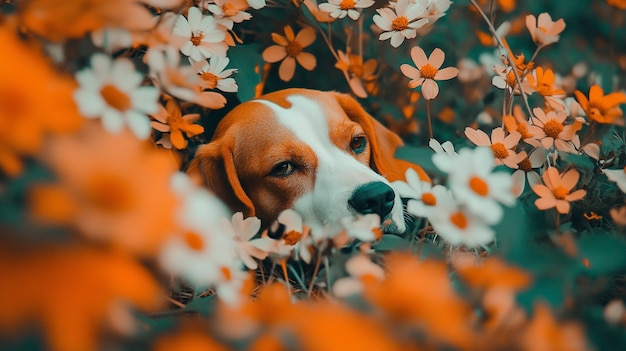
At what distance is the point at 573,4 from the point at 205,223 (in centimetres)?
148

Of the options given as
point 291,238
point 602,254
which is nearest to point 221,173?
point 291,238

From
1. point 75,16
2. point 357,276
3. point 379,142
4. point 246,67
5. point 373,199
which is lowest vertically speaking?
point 379,142

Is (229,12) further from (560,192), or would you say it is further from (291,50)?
(560,192)

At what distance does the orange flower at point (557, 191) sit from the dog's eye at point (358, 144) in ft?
1.82

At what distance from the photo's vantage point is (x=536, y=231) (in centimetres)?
84

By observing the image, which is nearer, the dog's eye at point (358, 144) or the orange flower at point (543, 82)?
the orange flower at point (543, 82)

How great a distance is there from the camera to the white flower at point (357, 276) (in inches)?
24.6

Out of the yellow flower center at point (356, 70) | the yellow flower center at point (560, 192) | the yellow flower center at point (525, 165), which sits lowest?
the yellow flower center at point (356, 70)

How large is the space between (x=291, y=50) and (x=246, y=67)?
110 millimetres

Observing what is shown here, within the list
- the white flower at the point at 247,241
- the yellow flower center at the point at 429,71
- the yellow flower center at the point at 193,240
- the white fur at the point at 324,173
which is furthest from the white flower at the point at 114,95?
the yellow flower center at the point at 429,71

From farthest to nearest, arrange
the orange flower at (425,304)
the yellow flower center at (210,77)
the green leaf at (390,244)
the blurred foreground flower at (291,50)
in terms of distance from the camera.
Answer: the blurred foreground flower at (291,50), the yellow flower center at (210,77), the green leaf at (390,244), the orange flower at (425,304)

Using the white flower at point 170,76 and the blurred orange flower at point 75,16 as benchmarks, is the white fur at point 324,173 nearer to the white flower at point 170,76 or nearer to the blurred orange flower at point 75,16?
Answer: the white flower at point 170,76

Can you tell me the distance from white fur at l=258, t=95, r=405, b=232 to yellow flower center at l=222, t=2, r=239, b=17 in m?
0.23

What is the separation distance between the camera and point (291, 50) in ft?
4.54
